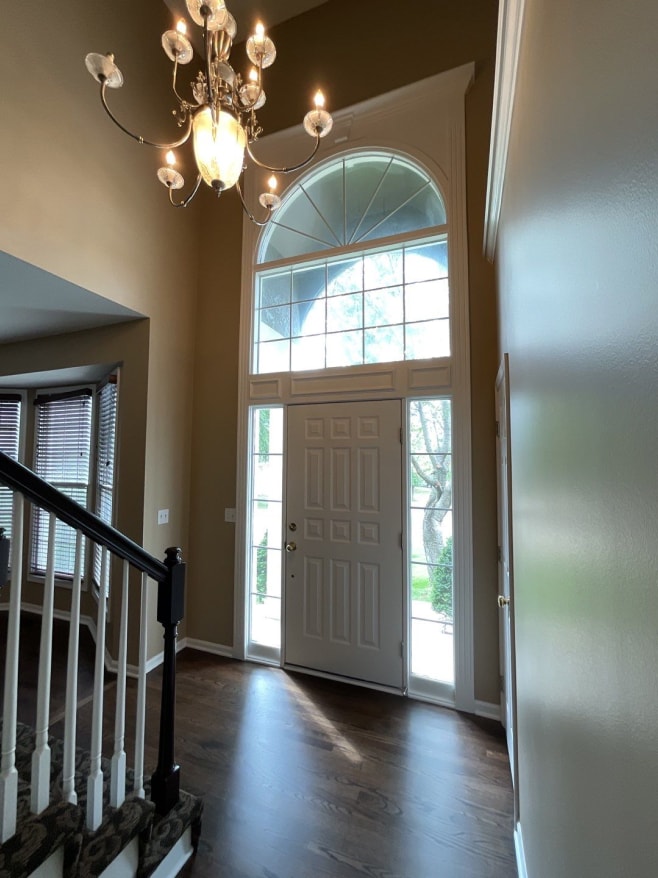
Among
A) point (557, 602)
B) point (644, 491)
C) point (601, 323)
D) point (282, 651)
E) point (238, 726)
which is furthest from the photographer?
point (282, 651)

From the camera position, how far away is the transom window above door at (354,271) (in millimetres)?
2850

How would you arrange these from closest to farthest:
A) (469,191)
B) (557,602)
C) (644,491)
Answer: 1. (644,491)
2. (557,602)
3. (469,191)

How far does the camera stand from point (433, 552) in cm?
271

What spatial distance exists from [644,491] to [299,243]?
134 inches

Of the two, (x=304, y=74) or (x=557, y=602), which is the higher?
(x=304, y=74)

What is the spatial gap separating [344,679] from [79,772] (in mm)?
1774

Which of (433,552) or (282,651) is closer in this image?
(433,552)

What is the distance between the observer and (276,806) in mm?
1787

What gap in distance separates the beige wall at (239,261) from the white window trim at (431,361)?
0.22 feet

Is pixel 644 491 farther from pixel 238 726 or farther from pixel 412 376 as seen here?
pixel 238 726

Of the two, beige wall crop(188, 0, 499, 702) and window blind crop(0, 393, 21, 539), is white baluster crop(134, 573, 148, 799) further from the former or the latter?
window blind crop(0, 393, 21, 539)

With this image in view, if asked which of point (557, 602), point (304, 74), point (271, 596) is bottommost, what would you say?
point (271, 596)

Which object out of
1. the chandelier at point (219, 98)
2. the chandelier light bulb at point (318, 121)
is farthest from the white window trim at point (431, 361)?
the chandelier at point (219, 98)

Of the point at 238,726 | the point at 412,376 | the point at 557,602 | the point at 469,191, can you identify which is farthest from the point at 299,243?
the point at 238,726
